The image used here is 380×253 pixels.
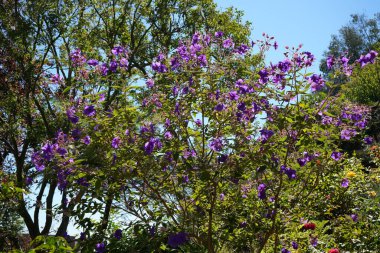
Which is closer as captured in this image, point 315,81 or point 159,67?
point 315,81

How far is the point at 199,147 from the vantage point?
4.21 m

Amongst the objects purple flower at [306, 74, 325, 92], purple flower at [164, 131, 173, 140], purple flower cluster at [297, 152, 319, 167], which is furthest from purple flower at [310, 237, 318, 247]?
purple flower at [164, 131, 173, 140]

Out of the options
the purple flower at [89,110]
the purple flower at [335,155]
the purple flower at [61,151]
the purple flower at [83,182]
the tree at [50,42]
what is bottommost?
the purple flower at [83,182]

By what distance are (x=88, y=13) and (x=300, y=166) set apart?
11.5m

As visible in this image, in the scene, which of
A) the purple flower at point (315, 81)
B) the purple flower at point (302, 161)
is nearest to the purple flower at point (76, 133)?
the purple flower at point (302, 161)

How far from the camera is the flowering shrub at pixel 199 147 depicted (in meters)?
3.85

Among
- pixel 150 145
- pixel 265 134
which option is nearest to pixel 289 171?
pixel 265 134

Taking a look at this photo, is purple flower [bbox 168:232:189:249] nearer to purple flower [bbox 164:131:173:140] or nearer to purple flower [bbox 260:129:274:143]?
purple flower [bbox 164:131:173:140]

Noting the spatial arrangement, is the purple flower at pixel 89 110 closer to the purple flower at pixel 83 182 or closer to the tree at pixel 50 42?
the purple flower at pixel 83 182

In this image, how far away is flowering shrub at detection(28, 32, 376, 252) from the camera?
12.6 feet

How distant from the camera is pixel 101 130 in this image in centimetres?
398

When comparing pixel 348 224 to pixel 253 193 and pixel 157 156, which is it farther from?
pixel 157 156

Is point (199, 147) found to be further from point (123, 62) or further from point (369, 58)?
point (369, 58)

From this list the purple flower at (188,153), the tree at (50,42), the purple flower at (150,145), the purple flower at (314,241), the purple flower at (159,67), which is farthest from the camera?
the tree at (50,42)
